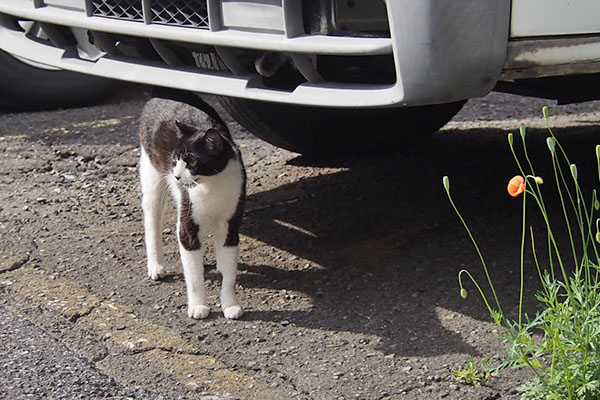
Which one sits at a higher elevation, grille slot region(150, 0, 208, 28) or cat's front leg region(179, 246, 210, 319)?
grille slot region(150, 0, 208, 28)

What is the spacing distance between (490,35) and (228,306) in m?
1.32

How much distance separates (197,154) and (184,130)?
0.11 m

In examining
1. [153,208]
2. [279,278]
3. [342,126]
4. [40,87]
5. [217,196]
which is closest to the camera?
[217,196]

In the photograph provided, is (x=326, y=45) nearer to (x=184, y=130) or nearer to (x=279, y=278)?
(x=184, y=130)

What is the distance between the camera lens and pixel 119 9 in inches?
127

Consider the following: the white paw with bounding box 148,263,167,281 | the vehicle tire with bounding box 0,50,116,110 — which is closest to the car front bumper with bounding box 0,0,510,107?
the white paw with bounding box 148,263,167,281

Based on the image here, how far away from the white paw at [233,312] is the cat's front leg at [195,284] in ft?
0.23

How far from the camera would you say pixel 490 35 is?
2.54m

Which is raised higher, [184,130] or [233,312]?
[184,130]

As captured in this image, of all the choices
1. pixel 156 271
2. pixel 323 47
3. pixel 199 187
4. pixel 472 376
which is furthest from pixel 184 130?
pixel 472 376

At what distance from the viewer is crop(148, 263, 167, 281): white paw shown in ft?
11.5

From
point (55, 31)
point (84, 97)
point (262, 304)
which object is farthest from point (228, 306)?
point (84, 97)

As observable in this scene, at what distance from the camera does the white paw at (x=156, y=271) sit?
3516 mm

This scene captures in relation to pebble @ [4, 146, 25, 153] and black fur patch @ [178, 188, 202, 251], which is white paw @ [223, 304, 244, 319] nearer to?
black fur patch @ [178, 188, 202, 251]
